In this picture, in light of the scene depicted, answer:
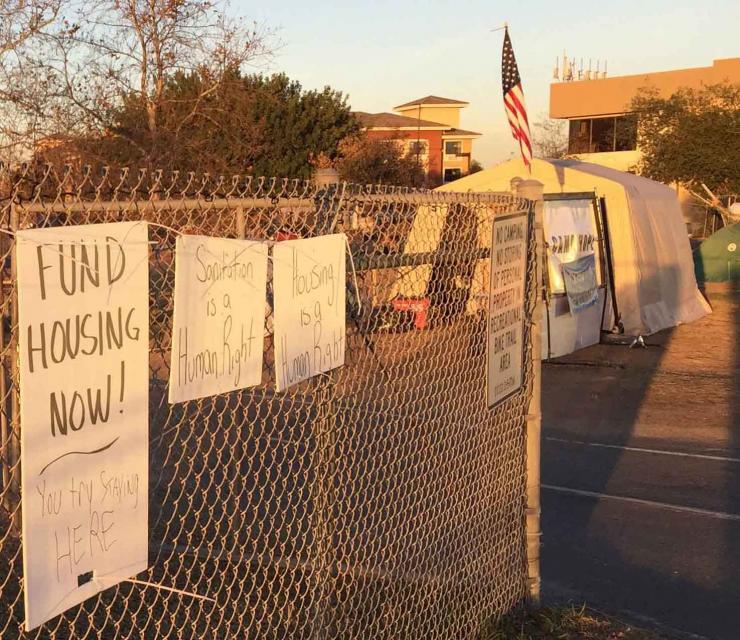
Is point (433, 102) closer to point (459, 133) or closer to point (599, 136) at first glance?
point (459, 133)

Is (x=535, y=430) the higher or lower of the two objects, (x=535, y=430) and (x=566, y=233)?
the lower

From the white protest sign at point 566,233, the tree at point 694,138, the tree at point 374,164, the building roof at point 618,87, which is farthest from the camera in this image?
the building roof at point 618,87

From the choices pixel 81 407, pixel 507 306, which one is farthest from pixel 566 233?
pixel 81 407

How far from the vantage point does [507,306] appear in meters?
4.85

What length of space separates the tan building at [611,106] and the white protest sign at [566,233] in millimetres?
33519

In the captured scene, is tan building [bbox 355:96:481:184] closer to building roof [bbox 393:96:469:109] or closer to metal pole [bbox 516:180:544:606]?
building roof [bbox 393:96:469:109]

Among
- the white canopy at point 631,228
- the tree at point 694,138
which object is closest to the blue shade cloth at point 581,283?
Answer: the white canopy at point 631,228

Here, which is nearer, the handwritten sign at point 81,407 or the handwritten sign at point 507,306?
the handwritten sign at point 81,407

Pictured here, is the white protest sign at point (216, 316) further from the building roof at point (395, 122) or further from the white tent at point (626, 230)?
the building roof at point (395, 122)

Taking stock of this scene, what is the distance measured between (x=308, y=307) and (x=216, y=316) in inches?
22.7

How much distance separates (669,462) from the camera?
28.3 feet

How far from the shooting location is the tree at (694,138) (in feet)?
132

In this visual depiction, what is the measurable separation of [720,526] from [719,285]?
1898 cm

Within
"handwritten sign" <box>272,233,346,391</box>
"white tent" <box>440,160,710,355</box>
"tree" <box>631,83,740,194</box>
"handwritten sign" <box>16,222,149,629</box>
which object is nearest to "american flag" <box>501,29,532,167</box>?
"white tent" <box>440,160,710,355</box>
